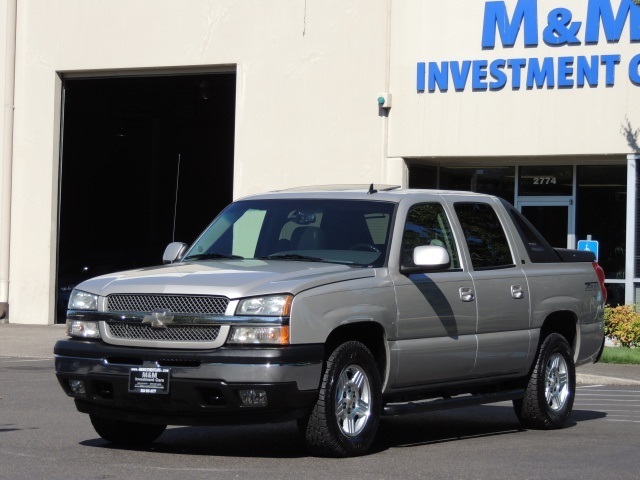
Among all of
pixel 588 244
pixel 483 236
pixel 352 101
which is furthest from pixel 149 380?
pixel 352 101

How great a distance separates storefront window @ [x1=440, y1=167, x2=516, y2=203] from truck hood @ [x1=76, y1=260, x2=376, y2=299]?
15.1m

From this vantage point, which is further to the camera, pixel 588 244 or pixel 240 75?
pixel 240 75

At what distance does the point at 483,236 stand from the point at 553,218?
13392 mm

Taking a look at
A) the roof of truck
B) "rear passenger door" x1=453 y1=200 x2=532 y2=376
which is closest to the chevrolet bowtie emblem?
the roof of truck

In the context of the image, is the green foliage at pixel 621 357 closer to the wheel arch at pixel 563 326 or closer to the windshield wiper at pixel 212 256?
the wheel arch at pixel 563 326

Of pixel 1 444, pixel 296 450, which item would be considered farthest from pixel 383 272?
pixel 1 444

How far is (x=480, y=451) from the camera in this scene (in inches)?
362

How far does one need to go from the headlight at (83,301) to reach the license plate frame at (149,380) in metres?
0.67

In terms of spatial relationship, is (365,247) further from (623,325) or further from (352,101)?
(352,101)

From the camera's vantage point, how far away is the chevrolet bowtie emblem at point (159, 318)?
8.38 meters

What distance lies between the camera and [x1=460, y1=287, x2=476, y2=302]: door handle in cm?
971

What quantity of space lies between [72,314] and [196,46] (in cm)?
1621

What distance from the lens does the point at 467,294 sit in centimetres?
976

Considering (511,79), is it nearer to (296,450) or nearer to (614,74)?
(614,74)
